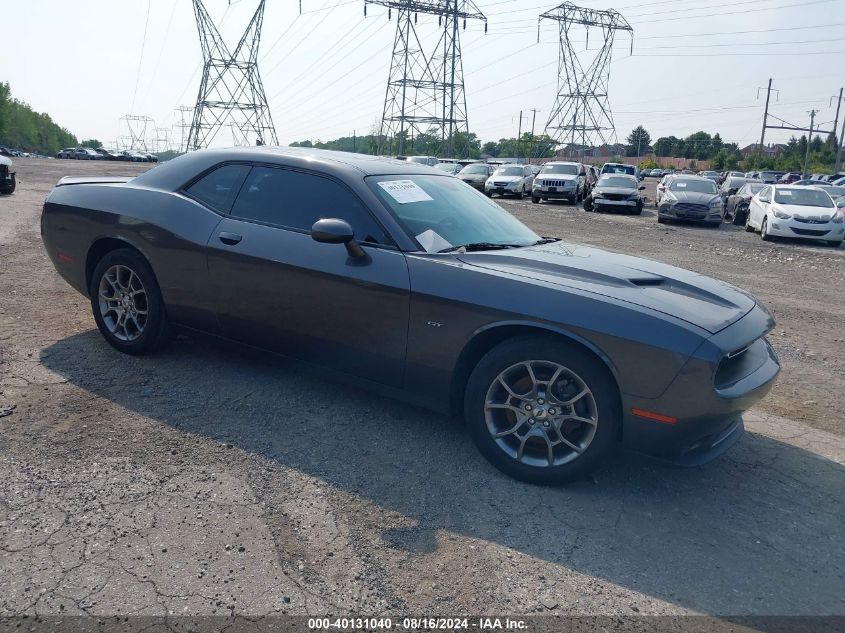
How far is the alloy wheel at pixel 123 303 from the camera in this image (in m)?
4.73

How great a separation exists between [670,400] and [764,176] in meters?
50.9

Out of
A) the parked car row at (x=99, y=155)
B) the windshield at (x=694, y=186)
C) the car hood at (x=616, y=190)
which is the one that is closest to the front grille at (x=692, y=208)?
the windshield at (x=694, y=186)

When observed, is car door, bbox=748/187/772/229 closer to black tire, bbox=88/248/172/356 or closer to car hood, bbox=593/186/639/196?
car hood, bbox=593/186/639/196

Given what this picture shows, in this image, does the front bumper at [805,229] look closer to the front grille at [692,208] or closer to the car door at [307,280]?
the front grille at [692,208]

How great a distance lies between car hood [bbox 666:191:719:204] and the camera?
19312 mm

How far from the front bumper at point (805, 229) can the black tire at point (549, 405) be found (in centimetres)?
1460

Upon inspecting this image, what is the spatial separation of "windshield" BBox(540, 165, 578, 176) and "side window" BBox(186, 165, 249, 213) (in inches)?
924

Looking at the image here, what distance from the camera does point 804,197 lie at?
16.5m

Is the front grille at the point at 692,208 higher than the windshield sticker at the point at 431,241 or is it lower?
lower

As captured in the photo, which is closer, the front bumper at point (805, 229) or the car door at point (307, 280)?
the car door at point (307, 280)

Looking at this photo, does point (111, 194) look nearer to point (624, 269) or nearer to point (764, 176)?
point (624, 269)

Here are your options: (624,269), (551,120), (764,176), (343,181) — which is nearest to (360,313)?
(343,181)

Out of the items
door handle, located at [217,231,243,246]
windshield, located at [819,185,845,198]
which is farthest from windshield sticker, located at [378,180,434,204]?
windshield, located at [819,185,845,198]

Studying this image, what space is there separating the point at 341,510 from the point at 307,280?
1.42m
